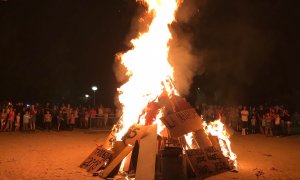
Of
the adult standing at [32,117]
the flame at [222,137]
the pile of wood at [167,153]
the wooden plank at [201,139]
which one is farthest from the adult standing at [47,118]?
the wooden plank at [201,139]

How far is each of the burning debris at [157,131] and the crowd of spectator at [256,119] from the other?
961 cm

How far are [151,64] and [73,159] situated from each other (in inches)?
165

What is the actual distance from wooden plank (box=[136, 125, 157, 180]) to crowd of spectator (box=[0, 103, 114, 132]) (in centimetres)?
1299

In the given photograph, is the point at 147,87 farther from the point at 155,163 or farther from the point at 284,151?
the point at 284,151

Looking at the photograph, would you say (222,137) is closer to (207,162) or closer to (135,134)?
(207,162)

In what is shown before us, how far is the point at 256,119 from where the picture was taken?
22.2 meters

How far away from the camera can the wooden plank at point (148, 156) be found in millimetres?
8721

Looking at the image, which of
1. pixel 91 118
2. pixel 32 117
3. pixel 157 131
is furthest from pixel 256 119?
pixel 32 117

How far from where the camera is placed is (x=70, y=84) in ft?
139

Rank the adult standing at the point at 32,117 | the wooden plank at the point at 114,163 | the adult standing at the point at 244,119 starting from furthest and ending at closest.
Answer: the adult standing at the point at 32,117 → the adult standing at the point at 244,119 → the wooden plank at the point at 114,163

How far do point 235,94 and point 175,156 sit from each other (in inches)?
1265

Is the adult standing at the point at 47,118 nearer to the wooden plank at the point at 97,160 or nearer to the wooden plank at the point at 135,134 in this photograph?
the wooden plank at the point at 97,160

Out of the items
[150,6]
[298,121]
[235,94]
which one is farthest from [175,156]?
[235,94]

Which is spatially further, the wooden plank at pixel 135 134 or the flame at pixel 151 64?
the flame at pixel 151 64
